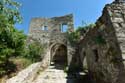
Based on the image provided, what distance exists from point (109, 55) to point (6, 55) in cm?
628

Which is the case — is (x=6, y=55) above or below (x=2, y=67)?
above

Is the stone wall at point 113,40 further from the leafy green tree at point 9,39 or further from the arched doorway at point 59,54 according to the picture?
the arched doorway at point 59,54

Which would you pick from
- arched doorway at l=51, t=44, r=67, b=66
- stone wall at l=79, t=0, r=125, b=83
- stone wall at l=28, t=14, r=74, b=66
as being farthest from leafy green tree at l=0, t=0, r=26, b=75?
arched doorway at l=51, t=44, r=67, b=66

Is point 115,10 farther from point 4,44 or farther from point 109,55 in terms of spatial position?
point 4,44

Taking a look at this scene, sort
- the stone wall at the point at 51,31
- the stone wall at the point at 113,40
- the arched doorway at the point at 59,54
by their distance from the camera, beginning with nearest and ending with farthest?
1. the stone wall at the point at 113,40
2. the stone wall at the point at 51,31
3. the arched doorway at the point at 59,54

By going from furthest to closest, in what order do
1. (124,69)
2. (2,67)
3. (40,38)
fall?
1. (40,38)
2. (2,67)
3. (124,69)

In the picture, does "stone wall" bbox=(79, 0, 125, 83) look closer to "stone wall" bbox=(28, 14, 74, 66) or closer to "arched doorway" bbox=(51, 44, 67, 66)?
"stone wall" bbox=(28, 14, 74, 66)

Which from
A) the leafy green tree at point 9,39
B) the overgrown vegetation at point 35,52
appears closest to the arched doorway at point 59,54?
the overgrown vegetation at point 35,52

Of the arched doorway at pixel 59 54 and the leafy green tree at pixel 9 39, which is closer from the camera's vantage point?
the leafy green tree at pixel 9 39

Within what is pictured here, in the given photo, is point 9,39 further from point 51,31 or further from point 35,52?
point 51,31

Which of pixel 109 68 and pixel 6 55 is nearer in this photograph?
pixel 109 68

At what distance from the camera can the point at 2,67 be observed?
28.7 ft

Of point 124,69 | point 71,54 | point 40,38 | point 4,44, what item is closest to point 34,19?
point 40,38

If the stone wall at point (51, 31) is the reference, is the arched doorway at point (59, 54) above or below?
below
